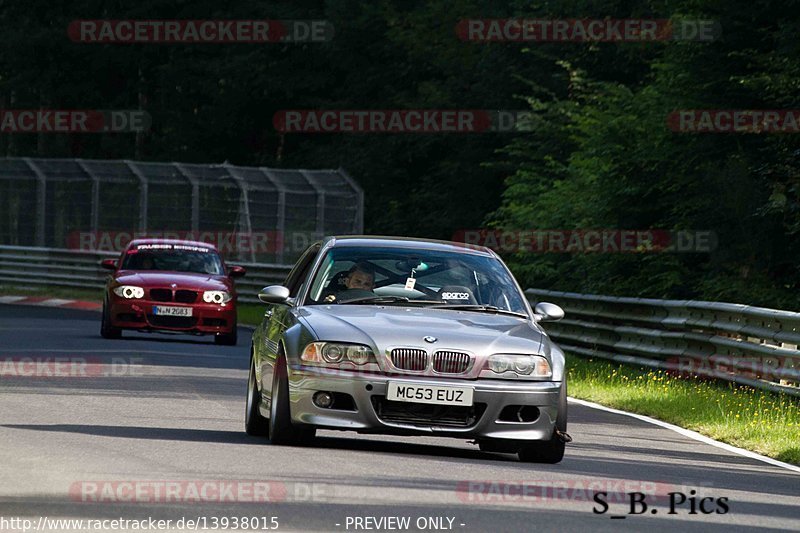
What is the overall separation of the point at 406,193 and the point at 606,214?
30.5 metres

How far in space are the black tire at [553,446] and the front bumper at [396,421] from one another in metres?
0.08

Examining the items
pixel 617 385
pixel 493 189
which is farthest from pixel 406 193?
pixel 617 385

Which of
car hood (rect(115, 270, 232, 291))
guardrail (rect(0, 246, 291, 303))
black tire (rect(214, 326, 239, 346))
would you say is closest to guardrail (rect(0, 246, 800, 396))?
black tire (rect(214, 326, 239, 346))

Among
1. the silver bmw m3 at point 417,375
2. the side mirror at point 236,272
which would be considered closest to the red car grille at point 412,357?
the silver bmw m3 at point 417,375

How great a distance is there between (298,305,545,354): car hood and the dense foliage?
1454 cm

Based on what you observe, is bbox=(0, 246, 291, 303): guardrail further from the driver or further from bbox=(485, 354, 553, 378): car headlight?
bbox=(485, 354, 553, 378): car headlight

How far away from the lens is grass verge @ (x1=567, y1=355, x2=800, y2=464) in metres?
14.9

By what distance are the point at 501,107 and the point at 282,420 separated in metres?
43.7

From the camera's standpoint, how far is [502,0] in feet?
195

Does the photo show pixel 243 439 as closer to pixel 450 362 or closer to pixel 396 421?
pixel 396 421

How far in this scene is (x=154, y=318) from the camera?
26.2m

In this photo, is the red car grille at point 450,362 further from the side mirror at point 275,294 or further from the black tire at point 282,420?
the side mirror at point 275,294

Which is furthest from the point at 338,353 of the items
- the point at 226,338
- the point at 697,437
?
the point at 226,338

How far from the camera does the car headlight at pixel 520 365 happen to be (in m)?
12.0
